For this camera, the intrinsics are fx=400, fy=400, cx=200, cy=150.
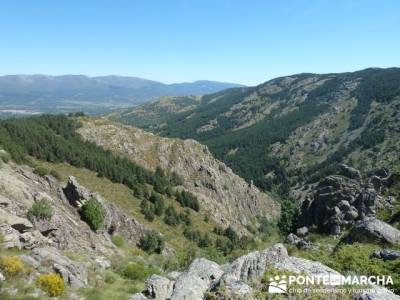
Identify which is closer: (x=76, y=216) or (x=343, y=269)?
(x=343, y=269)

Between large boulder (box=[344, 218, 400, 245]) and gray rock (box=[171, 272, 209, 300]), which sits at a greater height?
gray rock (box=[171, 272, 209, 300])

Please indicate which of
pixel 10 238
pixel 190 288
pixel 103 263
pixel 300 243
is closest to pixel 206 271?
pixel 190 288

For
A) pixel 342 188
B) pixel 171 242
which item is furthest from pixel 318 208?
pixel 171 242

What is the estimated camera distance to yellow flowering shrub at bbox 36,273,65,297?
85.3 ft

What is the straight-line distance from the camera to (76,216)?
61406 millimetres

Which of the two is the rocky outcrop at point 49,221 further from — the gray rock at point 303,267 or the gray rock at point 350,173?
the gray rock at point 350,173

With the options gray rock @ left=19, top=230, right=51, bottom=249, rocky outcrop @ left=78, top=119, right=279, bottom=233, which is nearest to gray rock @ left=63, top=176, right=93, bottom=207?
gray rock @ left=19, top=230, right=51, bottom=249

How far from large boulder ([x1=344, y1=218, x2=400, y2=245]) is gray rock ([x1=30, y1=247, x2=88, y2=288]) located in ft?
86.8

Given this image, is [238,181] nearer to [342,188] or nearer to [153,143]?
[153,143]

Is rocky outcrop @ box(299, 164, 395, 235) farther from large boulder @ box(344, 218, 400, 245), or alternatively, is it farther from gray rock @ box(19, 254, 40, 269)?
gray rock @ box(19, 254, 40, 269)

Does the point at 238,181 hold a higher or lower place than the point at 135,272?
lower

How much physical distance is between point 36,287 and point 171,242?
65.1 m

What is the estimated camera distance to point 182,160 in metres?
160

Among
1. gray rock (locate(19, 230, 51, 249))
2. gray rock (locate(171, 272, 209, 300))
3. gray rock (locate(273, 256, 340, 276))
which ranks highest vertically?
gray rock (locate(273, 256, 340, 276))
